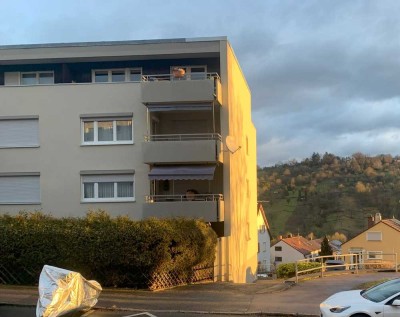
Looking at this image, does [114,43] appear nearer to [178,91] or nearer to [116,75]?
[116,75]

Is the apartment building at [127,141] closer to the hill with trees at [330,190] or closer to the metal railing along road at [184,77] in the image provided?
the metal railing along road at [184,77]

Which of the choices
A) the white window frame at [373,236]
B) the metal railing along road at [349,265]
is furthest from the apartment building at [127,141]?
the white window frame at [373,236]

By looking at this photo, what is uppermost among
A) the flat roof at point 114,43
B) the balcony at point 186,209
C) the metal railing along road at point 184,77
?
the flat roof at point 114,43

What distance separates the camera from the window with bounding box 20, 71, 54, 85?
2872cm

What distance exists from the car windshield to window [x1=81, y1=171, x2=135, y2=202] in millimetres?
15561

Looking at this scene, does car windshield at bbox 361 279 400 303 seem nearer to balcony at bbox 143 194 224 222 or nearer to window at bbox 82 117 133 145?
balcony at bbox 143 194 224 222

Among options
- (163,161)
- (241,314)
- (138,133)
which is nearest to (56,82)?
(138,133)

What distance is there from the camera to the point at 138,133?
2519 cm

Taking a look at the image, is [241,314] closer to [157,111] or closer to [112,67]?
[157,111]

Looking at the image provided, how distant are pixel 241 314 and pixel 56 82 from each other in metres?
19.5

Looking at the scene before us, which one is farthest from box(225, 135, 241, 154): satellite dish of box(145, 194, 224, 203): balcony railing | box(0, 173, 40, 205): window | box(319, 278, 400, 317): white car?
box(319, 278, 400, 317): white car

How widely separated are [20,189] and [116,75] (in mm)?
7753

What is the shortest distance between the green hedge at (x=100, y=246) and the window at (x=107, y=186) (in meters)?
7.28

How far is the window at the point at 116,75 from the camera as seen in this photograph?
28.1m
